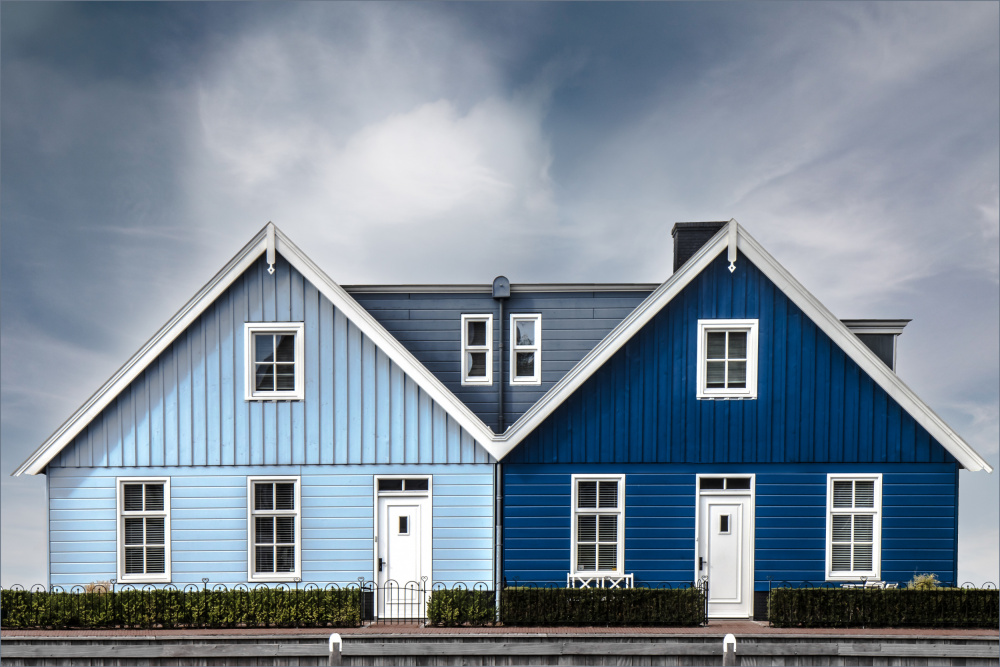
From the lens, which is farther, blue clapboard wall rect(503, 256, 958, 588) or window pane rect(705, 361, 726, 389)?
window pane rect(705, 361, 726, 389)

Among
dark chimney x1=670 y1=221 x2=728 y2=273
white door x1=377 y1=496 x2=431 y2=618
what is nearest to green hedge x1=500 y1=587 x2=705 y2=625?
white door x1=377 y1=496 x2=431 y2=618

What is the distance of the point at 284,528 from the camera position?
1324cm

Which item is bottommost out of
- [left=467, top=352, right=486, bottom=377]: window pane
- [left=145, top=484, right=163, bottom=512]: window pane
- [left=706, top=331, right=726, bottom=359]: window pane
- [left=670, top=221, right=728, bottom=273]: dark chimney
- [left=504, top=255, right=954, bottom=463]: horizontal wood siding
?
[left=145, top=484, right=163, bottom=512]: window pane

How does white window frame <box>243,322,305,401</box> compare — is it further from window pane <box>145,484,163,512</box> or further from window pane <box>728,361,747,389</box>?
window pane <box>728,361,747,389</box>

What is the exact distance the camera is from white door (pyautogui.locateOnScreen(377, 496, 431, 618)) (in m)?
13.1

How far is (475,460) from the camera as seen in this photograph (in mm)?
13180

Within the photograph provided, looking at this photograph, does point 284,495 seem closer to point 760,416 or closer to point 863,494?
point 760,416

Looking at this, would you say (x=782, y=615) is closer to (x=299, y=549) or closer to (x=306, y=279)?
(x=299, y=549)

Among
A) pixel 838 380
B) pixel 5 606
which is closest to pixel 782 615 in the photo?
pixel 838 380

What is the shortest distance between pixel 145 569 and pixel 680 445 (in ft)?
38.0

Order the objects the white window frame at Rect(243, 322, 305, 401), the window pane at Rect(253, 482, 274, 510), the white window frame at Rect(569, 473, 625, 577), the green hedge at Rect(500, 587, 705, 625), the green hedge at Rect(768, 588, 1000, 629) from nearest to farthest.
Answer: the green hedge at Rect(500, 587, 705, 625)
the green hedge at Rect(768, 588, 1000, 629)
the white window frame at Rect(569, 473, 625, 577)
the white window frame at Rect(243, 322, 305, 401)
the window pane at Rect(253, 482, 274, 510)

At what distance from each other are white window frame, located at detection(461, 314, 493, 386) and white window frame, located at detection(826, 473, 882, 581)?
785 cm

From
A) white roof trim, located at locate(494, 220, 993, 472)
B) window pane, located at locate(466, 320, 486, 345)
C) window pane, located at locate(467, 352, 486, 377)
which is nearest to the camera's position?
white roof trim, located at locate(494, 220, 993, 472)

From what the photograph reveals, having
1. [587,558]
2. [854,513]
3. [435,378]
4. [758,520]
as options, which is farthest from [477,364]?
[854,513]
